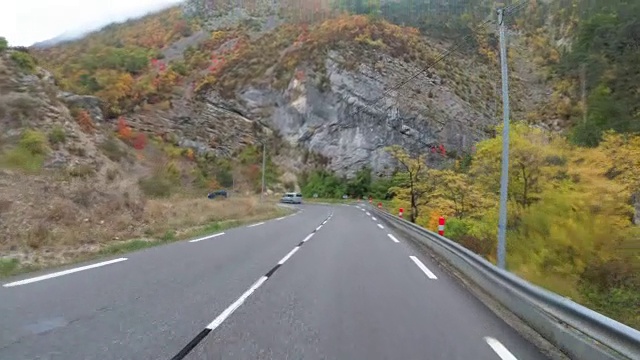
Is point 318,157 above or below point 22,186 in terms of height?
above

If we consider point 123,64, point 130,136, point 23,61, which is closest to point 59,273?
point 23,61

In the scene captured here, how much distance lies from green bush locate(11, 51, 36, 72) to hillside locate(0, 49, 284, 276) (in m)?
0.07

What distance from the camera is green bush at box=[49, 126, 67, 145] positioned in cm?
3006

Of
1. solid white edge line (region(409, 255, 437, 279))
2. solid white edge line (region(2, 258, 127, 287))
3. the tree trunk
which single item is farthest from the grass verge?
the tree trunk

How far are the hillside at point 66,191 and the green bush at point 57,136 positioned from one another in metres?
0.06

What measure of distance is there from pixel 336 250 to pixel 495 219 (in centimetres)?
1271

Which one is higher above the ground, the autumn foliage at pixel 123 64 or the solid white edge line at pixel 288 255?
the autumn foliage at pixel 123 64

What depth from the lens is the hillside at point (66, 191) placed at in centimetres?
1223

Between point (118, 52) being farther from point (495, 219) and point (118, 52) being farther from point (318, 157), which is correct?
point (495, 219)

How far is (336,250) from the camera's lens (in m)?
13.8

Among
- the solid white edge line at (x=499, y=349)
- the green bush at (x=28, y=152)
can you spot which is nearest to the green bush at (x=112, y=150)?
the green bush at (x=28, y=152)

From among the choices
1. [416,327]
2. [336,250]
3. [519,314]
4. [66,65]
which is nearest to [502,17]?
[336,250]

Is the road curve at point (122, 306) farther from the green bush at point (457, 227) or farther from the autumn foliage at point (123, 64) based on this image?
the autumn foliage at point (123, 64)

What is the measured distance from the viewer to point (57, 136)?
99.9 ft
